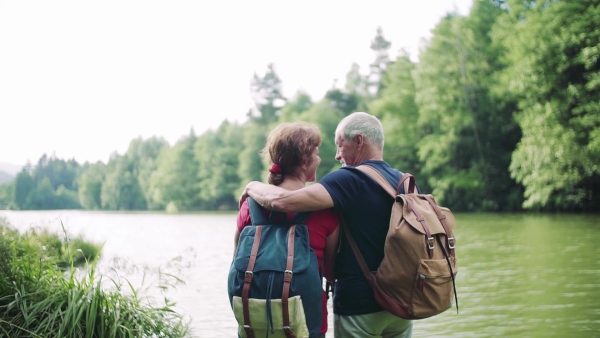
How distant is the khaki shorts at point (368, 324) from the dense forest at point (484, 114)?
6078 millimetres

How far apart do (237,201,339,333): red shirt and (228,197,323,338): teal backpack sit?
6cm

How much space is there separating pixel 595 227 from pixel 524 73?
10705mm

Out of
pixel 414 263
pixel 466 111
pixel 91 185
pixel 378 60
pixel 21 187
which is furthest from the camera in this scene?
pixel 91 185

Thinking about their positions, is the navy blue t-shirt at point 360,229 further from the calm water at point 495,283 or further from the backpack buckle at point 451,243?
the calm water at point 495,283

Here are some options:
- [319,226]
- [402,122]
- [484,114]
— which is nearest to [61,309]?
[319,226]

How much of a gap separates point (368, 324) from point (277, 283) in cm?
51

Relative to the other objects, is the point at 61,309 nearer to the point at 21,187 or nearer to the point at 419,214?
the point at 419,214

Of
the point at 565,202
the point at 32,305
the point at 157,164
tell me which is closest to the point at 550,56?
the point at 565,202

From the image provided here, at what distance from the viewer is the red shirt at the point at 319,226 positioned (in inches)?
101

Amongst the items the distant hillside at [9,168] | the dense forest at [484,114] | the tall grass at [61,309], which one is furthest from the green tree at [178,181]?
the tall grass at [61,309]

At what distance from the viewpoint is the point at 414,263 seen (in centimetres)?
254

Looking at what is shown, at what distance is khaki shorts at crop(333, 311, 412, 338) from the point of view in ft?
8.77

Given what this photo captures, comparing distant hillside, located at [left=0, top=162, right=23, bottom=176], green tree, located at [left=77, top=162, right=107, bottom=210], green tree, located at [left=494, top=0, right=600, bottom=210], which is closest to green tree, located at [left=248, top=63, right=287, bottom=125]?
green tree, located at [left=77, top=162, right=107, bottom=210]

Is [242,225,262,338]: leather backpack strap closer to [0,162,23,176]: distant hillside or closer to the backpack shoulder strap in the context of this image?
the backpack shoulder strap
